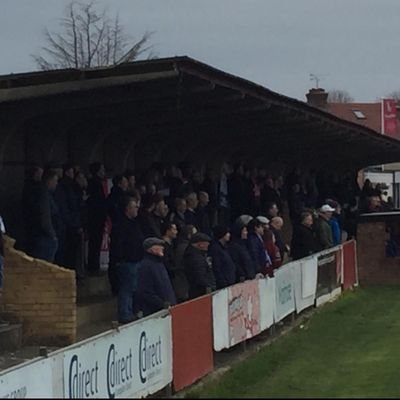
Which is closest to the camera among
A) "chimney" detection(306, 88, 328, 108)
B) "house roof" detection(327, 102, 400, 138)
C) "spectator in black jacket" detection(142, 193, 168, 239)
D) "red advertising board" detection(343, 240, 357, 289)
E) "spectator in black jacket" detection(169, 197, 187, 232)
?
Result: "spectator in black jacket" detection(142, 193, 168, 239)

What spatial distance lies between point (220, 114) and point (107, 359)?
858cm

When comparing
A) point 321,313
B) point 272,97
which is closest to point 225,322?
point 272,97

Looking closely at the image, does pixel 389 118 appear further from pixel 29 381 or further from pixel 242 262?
pixel 29 381

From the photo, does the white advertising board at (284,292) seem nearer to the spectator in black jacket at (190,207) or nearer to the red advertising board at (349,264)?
the spectator in black jacket at (190,207)

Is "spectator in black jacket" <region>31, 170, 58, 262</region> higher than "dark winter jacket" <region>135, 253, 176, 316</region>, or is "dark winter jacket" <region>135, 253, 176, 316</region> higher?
"spectator in black jacket" <region>31, 170, 58, 262</region>

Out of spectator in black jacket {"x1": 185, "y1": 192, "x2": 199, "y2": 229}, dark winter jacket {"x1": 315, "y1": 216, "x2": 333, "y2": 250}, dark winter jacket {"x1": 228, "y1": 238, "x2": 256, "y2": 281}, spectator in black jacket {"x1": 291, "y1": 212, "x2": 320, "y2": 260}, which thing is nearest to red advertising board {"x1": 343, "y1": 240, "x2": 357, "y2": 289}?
dark winter jacket {"x1": 315, "y1": 216, "x2": 333, "y2": 250}

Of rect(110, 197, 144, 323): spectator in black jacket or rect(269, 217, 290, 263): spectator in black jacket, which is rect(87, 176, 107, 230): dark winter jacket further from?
rect(269, 217, 290, 263): spectator in black jacket

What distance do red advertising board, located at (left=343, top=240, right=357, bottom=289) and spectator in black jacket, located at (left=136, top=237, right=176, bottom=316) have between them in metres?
12.0

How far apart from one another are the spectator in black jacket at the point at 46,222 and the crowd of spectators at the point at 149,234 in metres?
0.01

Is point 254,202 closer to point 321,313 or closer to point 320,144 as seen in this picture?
point 321,313

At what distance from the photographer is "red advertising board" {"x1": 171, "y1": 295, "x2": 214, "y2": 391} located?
12.9 m

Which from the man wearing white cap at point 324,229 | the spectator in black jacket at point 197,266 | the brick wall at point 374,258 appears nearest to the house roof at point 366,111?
the brick wall at point 374,258

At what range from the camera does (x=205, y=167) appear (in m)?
24.5

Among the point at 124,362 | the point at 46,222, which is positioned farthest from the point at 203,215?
the point at 124,362
